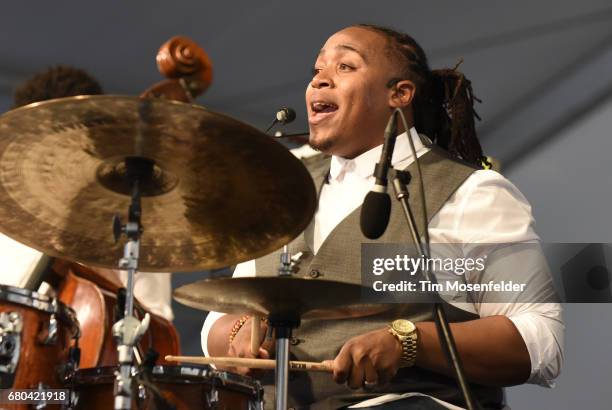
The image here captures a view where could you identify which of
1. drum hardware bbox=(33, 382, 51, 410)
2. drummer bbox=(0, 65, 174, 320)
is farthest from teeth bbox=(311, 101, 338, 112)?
drummer bbox=(0, 65, 174, 320)

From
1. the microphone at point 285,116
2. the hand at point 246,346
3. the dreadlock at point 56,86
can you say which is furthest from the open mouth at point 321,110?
the dreadlock at point 56,86

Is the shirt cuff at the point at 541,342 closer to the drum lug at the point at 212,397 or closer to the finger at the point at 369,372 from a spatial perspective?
the finger at the point at 369,372

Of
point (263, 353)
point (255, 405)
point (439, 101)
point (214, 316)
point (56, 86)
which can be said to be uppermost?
point (56, 86)

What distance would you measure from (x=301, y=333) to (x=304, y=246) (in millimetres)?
204

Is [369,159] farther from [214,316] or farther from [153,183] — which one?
[153,183]

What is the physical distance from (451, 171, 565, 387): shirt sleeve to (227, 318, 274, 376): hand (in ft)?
1.47

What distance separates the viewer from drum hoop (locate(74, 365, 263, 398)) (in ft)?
6.16

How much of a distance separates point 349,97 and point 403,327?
69 cm

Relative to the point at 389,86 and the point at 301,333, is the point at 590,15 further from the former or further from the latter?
the point at 301,333

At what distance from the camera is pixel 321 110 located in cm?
230

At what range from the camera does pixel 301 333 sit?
6.70 ft

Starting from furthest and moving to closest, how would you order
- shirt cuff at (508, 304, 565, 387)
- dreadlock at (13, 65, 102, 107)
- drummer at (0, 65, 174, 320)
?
dreadlock at (13, 65, 102, 107) → drummer at (0, 65, 174, 320) → shirt cuff at (508, 304, 565, 387)

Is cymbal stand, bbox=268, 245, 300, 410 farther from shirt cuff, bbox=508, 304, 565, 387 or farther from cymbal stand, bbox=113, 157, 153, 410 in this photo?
shirt cuff, bbox=508, 304, 565, 387

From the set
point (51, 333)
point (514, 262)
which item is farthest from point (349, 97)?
point (51, 333)
